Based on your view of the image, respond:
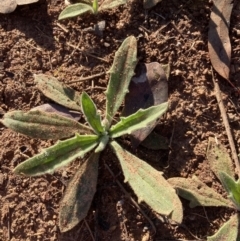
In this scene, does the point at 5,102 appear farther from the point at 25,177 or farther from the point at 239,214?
the point at 239,214

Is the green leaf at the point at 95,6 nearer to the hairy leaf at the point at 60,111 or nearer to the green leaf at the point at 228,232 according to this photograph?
the hairy leaf at the point at 60,111

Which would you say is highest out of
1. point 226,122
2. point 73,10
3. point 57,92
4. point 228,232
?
point 73,10

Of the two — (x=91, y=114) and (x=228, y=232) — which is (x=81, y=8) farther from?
(x=228, y=232)

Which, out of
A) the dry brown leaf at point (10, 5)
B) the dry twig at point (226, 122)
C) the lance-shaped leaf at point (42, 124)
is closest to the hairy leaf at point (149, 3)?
the dry twig at point (226, 122)

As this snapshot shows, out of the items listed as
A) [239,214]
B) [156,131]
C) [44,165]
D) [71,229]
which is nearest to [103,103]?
[156,131]

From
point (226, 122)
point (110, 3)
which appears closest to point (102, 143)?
point (226, 122)
